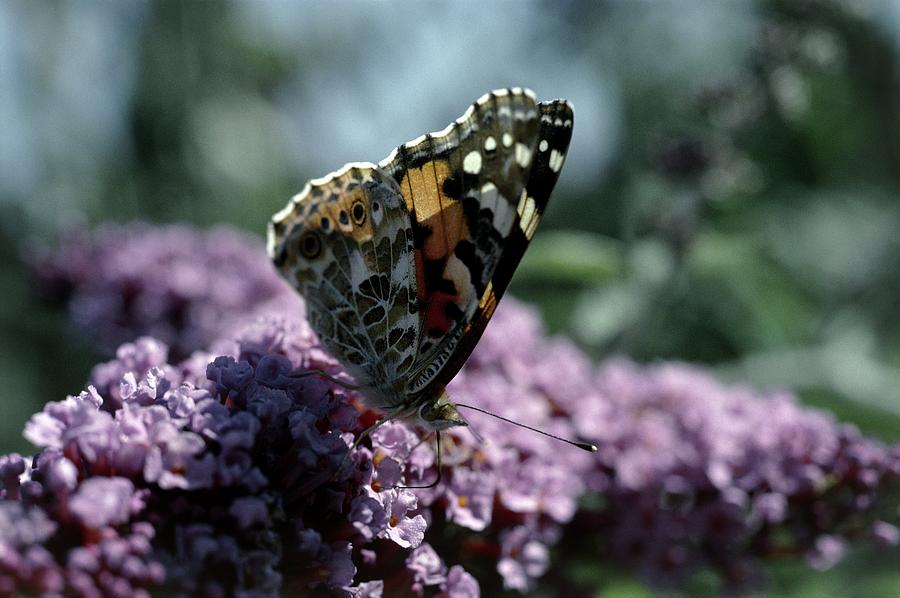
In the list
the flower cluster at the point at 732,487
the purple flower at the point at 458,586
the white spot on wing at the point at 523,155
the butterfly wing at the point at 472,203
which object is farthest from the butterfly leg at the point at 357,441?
the flower cluster at the point at 732,487

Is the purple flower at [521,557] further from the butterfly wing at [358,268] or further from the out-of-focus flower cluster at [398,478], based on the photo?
the butterfly wing at [358,268]

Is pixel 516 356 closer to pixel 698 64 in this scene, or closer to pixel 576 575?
pixel 576 575

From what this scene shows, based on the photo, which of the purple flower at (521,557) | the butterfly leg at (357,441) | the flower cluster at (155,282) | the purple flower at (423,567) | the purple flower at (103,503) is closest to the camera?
the purple flower at (103,503)

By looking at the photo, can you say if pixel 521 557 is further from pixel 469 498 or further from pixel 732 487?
pixel 732 487

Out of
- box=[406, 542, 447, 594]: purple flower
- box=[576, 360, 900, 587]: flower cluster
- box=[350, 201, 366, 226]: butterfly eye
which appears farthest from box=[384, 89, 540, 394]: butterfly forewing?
box=[576, 360, 900, 587]: flower cluster

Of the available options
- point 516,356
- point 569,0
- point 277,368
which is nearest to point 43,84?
point 569,0

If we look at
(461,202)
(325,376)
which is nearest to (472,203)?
(461,202)

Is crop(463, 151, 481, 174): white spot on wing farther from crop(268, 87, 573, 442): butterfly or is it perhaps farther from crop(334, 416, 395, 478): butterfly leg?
crop(334, 416, 395, 478): butterfly leg
